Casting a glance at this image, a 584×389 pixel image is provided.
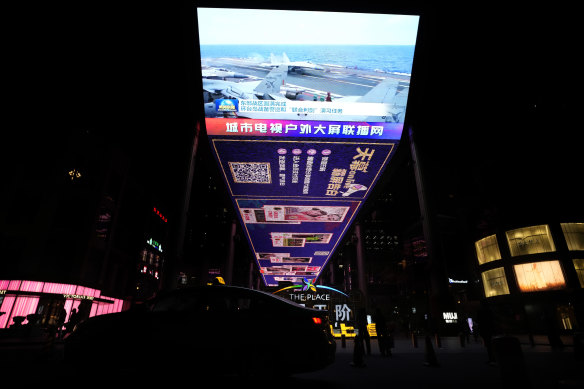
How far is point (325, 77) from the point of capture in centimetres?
1005

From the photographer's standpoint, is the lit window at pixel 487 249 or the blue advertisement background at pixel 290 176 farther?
the lit window at pixel 487 249

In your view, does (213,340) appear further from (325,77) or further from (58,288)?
(58,288)

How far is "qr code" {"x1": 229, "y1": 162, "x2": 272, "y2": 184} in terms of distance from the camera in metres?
13.4

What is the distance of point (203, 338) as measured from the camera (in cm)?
390

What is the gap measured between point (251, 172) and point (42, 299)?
62.2 ft

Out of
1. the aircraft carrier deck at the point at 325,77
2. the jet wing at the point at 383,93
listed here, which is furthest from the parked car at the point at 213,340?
the jet wing at the point at 383,93

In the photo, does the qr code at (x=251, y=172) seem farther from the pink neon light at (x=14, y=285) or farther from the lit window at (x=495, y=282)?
the lit window at (x=495, y=282)

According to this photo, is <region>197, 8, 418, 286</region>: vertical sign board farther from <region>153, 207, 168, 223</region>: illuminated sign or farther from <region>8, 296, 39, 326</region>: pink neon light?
<region>153, 207, 168, 223</region>: illuminated sign

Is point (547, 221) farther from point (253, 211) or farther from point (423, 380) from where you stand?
point (423, 380)

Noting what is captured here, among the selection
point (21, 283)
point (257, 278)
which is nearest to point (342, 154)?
point (21, 283)

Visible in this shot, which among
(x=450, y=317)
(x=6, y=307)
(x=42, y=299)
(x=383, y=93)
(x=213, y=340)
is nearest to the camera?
(x=213, y=340)

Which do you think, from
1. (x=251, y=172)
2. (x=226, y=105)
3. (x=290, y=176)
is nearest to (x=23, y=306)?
(x=251, y=172)

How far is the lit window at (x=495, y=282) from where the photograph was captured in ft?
98.4

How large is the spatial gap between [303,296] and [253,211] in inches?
293
